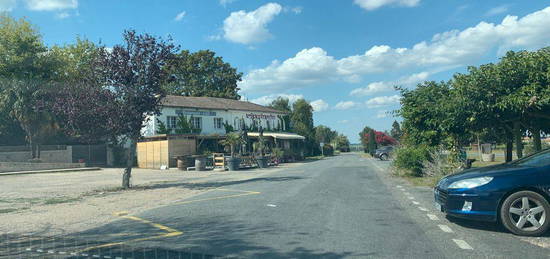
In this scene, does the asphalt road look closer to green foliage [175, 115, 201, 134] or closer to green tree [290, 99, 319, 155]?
green foliage [175, 115, 201, 134]

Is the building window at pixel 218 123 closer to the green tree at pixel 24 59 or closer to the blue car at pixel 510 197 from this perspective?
the green tree at pixel 24 59

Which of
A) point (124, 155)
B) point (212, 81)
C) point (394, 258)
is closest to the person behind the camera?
point (394, 258)

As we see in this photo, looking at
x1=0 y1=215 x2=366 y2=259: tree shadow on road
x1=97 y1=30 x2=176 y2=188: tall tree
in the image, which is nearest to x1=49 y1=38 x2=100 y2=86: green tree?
x1=97 y1=30 x2=176 y2=188: tall tree

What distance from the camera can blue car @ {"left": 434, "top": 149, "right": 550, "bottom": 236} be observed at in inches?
256

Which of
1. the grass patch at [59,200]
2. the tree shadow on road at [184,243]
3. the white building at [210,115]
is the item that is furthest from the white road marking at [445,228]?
the white building at [210,115]

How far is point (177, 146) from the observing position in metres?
32.6

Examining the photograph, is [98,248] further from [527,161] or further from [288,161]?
[288,161]

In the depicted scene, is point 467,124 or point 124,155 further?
point 124,155

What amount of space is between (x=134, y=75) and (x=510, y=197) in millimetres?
12821

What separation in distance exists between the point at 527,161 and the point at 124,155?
34.8 meters

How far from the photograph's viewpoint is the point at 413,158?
1823 centimetres

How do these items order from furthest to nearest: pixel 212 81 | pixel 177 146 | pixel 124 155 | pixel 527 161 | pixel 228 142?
1. pixel 212 81
2. pixel 124 155
3. pixel 177 146
4. pixel 228 142
5. pixel 527 161

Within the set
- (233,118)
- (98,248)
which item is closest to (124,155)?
(233,118)

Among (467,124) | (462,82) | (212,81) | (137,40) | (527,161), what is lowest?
(527,161)
